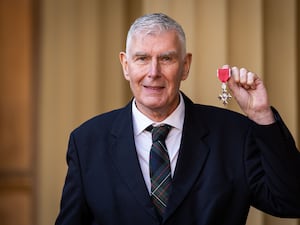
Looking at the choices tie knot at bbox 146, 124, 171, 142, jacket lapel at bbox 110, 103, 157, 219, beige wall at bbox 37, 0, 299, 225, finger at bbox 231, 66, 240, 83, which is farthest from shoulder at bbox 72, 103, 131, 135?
beige wall at bbox 37, 0, 299, 225

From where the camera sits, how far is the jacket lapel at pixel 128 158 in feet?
7.50

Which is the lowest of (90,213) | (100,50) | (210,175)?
(90,213)

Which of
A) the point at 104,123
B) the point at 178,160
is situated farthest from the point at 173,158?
the point at 104,123

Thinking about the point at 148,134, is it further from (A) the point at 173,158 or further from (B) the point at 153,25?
(B) the point at 153,25

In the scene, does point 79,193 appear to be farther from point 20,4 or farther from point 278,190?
point 20,4

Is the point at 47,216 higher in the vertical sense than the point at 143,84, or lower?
lower

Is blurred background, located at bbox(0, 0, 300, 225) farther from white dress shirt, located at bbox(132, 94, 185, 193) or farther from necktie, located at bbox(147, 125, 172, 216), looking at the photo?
necktie, located at bbox(147, 125, 172, 216)

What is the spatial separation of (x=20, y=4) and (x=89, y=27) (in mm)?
388

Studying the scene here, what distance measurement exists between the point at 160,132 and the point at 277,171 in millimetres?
460

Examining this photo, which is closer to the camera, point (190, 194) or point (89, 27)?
point (190, 194)

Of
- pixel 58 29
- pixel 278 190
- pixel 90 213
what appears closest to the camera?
pixel 278 190

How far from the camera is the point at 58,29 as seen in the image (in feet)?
10.6

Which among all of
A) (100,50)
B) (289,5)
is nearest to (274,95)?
(289,5)

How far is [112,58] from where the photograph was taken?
3277 mm
